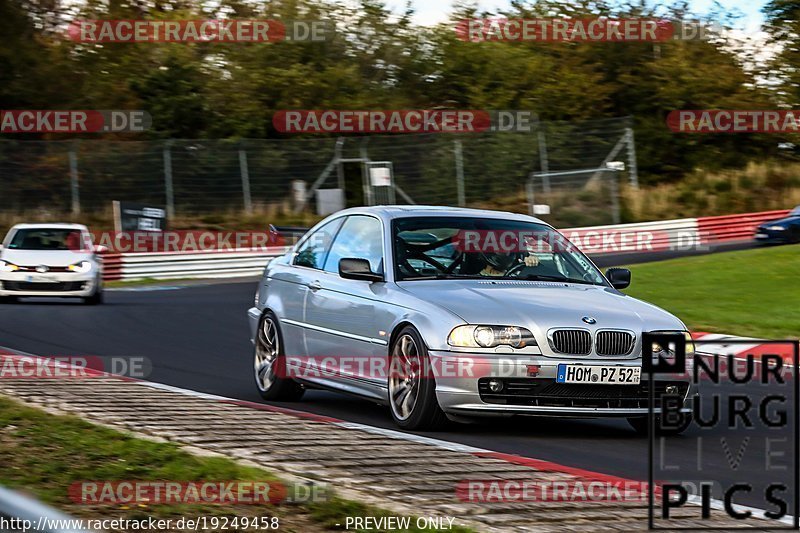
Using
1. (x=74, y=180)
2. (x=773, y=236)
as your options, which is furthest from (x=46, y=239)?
(x=773, y=236)

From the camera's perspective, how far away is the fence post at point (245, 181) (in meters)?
31.9

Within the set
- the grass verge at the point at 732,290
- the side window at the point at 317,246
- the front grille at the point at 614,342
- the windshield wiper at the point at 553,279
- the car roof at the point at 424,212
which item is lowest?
the grass verge at the point at 732,290

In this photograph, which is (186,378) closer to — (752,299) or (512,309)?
(512,309)

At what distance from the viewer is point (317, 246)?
10078 millimetres

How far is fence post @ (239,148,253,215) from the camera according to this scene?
3186 cm

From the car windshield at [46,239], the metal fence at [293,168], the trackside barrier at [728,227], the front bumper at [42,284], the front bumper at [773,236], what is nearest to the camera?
the front bumper at [42,284]

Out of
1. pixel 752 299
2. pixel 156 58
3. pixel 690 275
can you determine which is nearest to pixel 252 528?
pixel 752 299

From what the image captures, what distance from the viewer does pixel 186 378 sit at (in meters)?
11.5

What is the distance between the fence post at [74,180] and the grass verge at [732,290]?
12758 millimetres

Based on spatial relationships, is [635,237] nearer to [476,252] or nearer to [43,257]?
[43,257]

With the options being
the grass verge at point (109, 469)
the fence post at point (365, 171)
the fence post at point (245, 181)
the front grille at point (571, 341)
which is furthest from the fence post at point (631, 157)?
the grass verge at point (109, 469)

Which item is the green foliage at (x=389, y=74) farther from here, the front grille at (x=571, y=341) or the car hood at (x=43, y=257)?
the front grille at (x=571, y=341)

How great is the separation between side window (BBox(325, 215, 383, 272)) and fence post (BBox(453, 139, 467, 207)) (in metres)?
24.0

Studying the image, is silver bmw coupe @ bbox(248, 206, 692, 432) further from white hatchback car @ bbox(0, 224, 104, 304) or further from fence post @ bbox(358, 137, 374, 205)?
fence post @ bbox(358, 137, 374, 205)
